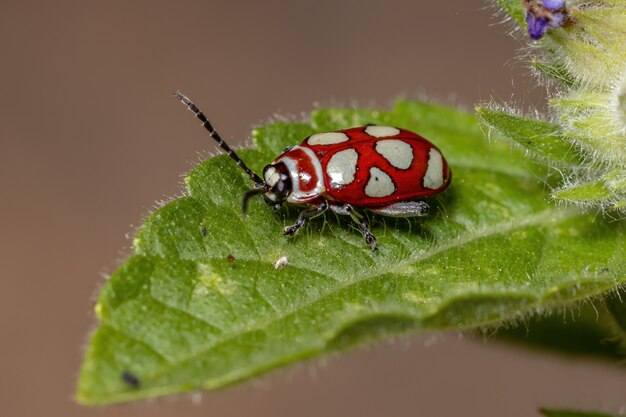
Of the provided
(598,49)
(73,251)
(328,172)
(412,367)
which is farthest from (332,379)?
(598,49)

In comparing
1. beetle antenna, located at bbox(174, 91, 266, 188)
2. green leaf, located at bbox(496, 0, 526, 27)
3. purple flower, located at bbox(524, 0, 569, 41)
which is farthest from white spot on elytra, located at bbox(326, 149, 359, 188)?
purple flower, located at bbox(524, 0, 569, 41)

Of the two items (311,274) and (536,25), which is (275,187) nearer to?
(311,274)

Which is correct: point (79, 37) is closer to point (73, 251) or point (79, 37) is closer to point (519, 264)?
point (73, 251)

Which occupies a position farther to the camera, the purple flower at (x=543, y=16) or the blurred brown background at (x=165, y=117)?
the blurred brown background at (x=165, y=117)

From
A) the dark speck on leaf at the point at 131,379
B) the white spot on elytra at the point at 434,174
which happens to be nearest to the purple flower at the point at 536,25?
the white spot on elytra at the point at 434,174

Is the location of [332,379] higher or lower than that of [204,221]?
lower

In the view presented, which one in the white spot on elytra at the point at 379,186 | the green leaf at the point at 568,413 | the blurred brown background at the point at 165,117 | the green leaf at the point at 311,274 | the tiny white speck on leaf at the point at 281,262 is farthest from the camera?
the blurred brown background at the point at 165,117

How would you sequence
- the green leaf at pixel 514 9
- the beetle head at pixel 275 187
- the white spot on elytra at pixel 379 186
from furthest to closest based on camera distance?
the white spot on elytra at pixel 379 186 < the beetle head at pixel 275 187 < the green leaf at pixel 514 9

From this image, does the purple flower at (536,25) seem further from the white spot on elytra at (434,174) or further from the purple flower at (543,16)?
the white spot on elytra at (434,174)
